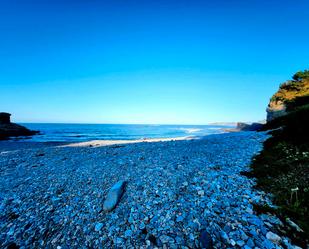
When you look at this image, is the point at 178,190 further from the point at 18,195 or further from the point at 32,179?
the point at 32,179

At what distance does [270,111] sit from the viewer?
103 feet

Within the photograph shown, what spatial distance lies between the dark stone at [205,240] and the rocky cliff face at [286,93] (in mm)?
31844

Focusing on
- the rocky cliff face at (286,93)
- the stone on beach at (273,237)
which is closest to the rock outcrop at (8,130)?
the stone on beach at (273,237)

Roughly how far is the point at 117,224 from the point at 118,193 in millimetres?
1490

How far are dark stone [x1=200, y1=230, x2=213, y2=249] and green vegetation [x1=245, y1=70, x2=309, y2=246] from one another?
190 cm

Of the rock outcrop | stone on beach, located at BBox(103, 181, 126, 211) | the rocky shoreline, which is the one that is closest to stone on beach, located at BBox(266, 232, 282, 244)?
the rocky shoreline

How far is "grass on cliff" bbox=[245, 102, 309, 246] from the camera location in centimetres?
444

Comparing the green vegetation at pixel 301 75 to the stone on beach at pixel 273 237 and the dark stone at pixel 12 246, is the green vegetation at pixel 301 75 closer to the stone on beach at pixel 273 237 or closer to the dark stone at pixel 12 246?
the stone on beach at pixel 273 237

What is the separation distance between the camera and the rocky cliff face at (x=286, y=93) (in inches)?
1096

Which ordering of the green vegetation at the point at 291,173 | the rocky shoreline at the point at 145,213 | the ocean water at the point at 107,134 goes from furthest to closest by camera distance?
the ocean water at the point at 107,134, the green vegetation at the point at 291,173, the rocky shoreline at the point at 145,213

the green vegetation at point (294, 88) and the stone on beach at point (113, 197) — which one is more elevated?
the green vegetation at point (294, 88)

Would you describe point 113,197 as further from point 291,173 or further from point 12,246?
point 291,173

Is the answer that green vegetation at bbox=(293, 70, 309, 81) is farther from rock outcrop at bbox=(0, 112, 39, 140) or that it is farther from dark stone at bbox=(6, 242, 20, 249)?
rock outcrop at bbox=(0, 112, 39, 140)

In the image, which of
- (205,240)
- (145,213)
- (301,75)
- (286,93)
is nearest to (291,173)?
(205,240)
